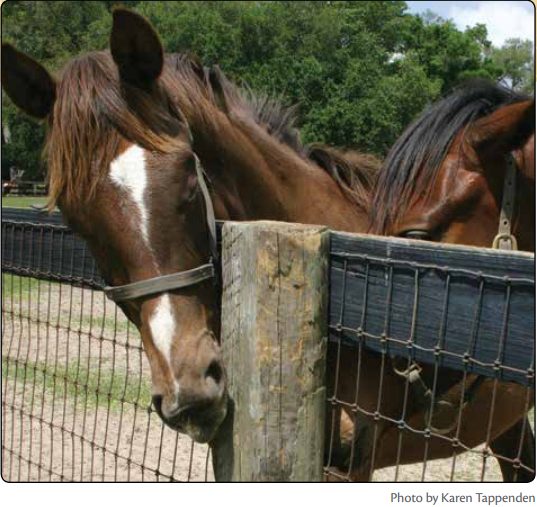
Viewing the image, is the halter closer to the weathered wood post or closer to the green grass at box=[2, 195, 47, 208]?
the weathered wood post

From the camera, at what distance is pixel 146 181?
1.99m

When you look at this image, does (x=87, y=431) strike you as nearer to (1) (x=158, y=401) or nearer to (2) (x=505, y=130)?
(1) (x=158, y=401)

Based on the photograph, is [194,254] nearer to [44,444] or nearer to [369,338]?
[369,338]

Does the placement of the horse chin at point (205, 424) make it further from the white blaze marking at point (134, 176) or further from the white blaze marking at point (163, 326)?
the white blaze marking at point (134, 176)

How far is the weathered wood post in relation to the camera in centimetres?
171

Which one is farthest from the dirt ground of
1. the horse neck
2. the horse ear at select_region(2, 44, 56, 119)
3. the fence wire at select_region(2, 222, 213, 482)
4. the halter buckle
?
the halter buckle

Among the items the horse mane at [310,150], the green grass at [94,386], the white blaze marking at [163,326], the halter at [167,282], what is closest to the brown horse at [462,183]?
the horse mane at [310,150]

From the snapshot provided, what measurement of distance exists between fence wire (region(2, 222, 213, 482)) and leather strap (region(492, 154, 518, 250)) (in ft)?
4.08

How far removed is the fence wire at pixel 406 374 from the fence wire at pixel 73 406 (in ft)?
1.70

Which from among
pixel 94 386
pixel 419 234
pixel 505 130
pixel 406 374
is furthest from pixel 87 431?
pixel 505 130

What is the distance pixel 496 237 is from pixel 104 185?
1.35 m

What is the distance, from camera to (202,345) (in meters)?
1.87

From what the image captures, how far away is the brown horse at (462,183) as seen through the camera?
89.7 inches

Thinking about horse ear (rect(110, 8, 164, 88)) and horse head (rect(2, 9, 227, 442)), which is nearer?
horse head (rect(2, 9, 227, 442))
